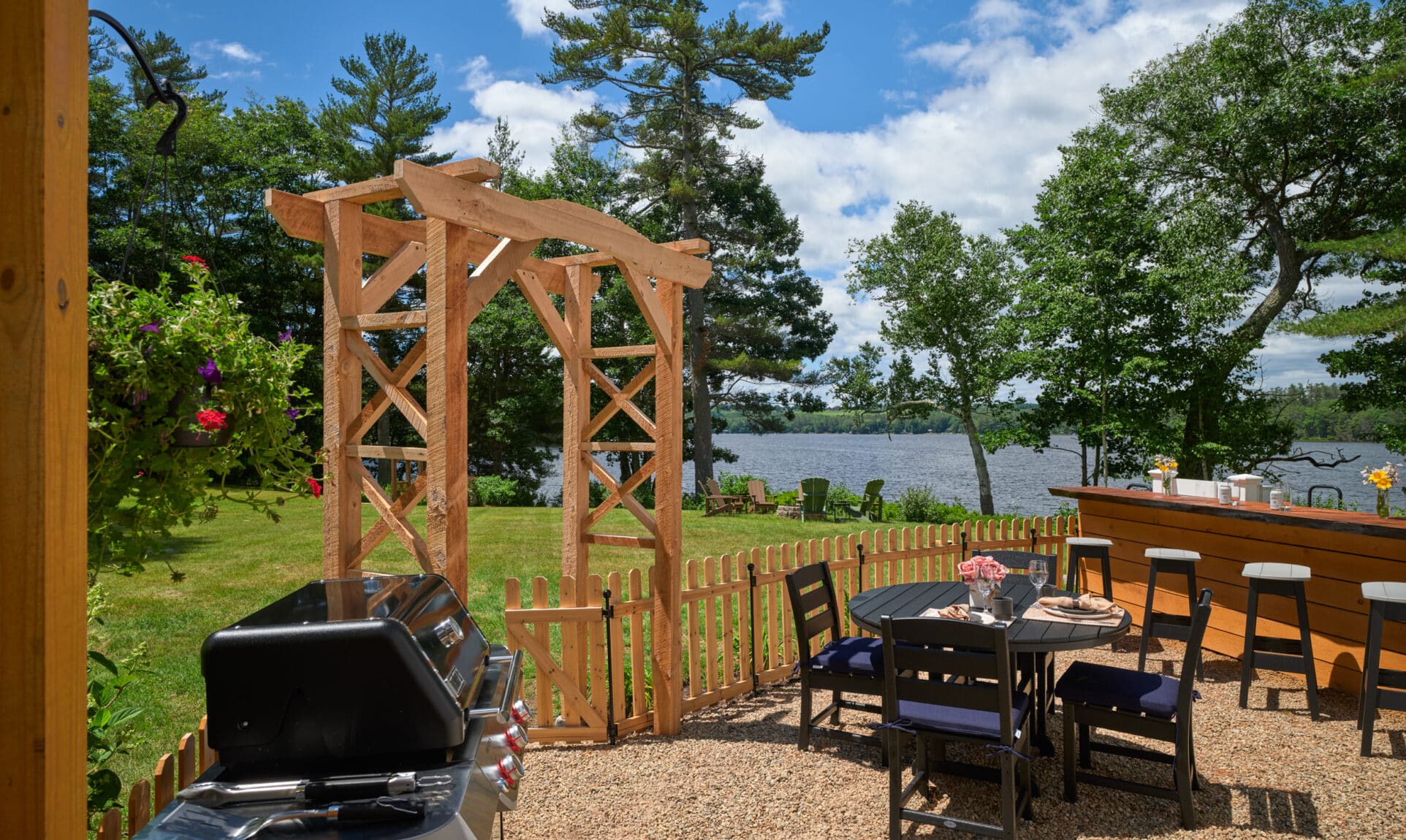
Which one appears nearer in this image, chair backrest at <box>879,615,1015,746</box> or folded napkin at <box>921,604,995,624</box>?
chair backrest at <box>879,615,1015,746</box>

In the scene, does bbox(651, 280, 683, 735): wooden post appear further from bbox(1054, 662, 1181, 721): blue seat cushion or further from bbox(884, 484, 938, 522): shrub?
bbox(884, 484, 938, 522): shrub

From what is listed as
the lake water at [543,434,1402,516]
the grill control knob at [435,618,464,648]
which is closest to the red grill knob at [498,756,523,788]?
the grill control knob at [435,618,464,648]

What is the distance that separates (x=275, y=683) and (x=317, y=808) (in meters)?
0.32

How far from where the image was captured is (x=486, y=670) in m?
2.38

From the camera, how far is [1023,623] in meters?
3.87

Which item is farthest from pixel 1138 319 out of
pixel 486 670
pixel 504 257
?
pixel 486 670

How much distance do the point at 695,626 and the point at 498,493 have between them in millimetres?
13033

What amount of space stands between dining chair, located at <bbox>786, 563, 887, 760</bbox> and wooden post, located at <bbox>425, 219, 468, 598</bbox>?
2012mm

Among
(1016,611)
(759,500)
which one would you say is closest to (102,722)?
(1016,611)

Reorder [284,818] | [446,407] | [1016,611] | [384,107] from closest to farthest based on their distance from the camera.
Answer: [284,818] < [446,407] < [1016,611] < [384,107]

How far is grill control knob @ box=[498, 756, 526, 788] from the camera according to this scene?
1.98 meters

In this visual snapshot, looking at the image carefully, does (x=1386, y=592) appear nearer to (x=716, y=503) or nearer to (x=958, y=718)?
(x=958, y=718)

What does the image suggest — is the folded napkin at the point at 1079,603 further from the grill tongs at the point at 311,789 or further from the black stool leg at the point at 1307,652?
the grill tongs at the point at 311,789

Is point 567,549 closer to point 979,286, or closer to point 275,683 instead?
point 275,683
